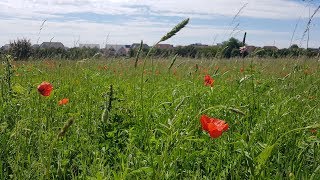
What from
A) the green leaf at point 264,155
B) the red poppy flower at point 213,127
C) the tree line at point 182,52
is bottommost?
the green leaf at point 264,155

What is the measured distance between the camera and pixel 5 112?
240 centimetres

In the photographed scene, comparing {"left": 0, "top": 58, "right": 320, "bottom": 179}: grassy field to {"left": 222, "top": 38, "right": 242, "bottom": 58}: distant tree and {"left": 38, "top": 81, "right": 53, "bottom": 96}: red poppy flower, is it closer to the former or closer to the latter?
{"left": 38, "top": 81, "right": 53, "bottom": 96}: red poppy flower

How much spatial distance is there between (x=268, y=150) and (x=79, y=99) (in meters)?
2.12

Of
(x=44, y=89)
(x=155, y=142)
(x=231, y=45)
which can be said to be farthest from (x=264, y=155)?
(x=231, y=45)

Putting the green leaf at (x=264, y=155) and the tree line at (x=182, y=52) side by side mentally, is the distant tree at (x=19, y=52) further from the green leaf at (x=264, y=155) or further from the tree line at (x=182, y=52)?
the green leaf at (x=264, y=155)

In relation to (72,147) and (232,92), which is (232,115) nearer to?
(232,92)

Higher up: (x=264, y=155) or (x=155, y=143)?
(x=264, y=155)

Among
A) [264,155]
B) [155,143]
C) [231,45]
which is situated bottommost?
[155,143]

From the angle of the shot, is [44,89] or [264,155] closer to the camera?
[264,155]

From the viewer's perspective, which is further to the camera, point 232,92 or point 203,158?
point 232,92

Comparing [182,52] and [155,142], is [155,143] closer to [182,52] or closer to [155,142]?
[155,142]

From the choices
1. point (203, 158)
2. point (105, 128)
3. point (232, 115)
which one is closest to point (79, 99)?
point (105, 128)

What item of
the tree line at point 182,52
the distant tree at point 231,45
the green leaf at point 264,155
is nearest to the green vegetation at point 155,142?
the green leaf at point 264,155

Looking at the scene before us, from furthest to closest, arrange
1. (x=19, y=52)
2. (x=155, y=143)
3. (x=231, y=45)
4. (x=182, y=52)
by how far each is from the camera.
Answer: (x=182, y=52), (x=19, y=52), (x=231, y=45), (x=155, y=143)
